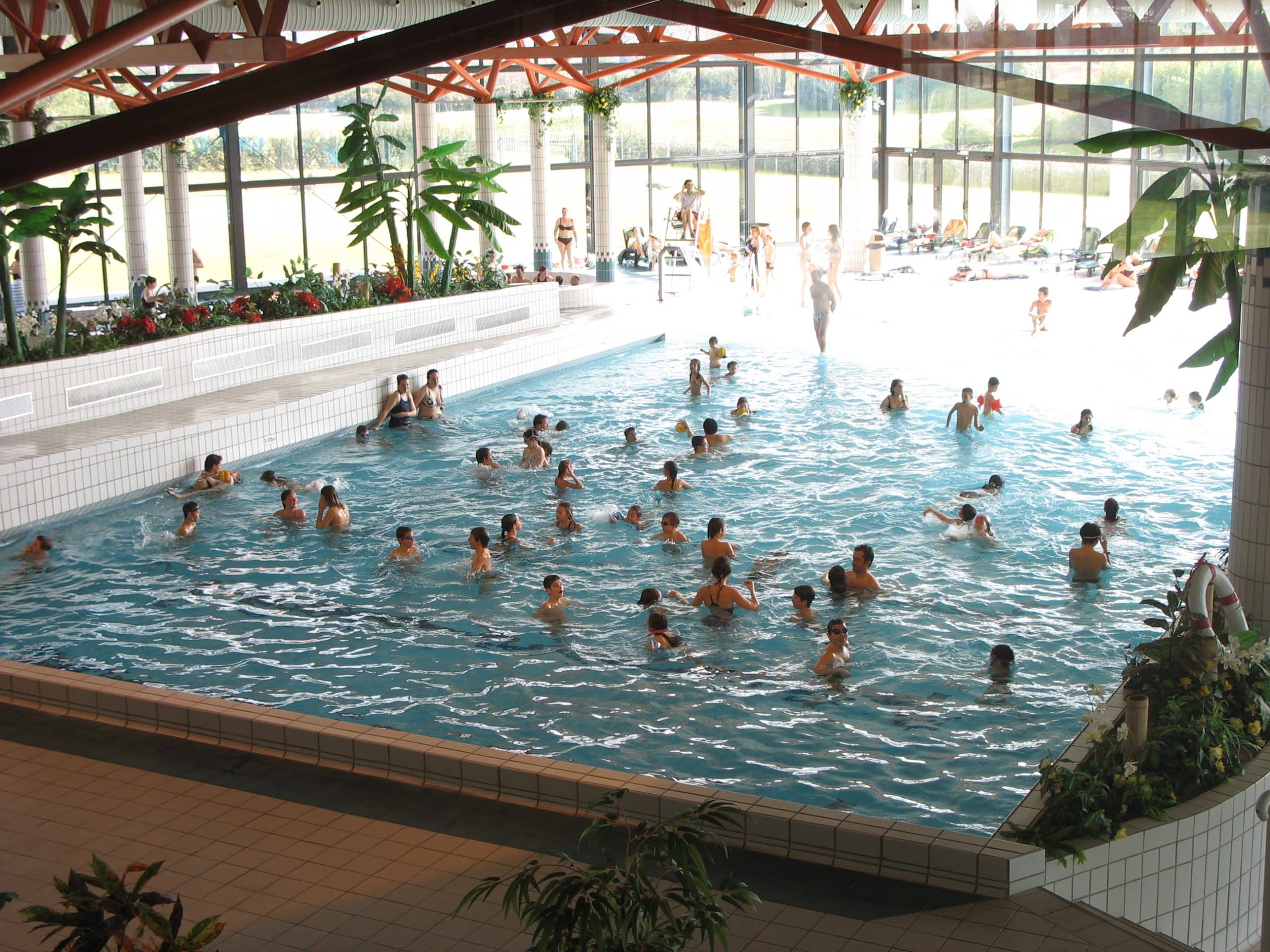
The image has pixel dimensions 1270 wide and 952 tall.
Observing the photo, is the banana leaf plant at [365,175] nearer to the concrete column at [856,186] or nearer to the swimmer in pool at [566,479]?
the swimmer in pool at [566,479]

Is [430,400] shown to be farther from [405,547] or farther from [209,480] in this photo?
[405,547]

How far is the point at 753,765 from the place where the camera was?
6.67m

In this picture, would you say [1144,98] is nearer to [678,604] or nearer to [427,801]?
[427,801]

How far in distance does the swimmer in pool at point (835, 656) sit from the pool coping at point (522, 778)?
2090mm

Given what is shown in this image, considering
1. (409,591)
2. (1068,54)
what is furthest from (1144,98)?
(409,591)

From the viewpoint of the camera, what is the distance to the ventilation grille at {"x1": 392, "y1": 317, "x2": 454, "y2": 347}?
57.0ft

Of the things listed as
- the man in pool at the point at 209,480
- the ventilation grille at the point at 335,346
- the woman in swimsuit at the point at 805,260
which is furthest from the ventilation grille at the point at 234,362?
the woman in swimsuit at the point at 805,260

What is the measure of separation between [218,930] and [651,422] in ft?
38.9

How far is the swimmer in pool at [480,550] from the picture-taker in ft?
32.0

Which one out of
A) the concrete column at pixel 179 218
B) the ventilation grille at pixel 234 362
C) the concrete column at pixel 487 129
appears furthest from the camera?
the concrete column at pixel 487 129

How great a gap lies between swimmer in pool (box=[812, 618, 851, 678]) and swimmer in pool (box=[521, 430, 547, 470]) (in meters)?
5.61

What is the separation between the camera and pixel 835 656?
7.88 metres

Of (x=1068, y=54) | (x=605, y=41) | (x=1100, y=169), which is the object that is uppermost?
(x=605, y=41)

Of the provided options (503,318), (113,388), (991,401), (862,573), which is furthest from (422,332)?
(862,573)
